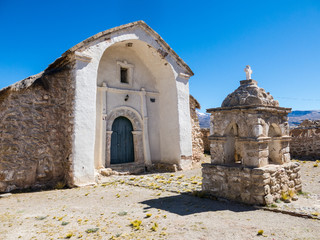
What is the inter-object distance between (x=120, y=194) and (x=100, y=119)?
342 centimetres

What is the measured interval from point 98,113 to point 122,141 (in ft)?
4.89

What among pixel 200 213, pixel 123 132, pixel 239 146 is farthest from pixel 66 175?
pixel 239 146

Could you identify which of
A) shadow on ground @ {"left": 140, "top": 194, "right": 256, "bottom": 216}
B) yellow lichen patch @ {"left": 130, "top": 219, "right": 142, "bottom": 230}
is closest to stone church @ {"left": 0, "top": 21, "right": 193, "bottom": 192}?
shadow on ground @ {"left": 140, "top": 194, "right": 256, "bottom": 216}

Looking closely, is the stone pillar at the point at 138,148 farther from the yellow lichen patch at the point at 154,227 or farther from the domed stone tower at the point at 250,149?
the yellow lichen patch at the point at 154,227

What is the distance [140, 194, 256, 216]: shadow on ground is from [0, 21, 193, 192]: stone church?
3.01 meters

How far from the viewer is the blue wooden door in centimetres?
876

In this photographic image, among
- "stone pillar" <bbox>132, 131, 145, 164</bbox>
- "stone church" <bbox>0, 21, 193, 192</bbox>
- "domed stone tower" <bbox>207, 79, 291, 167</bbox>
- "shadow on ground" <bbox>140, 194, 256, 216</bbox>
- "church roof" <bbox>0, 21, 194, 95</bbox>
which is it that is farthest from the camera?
"stone pillar" <bbox>132, 131, 145, 164</bbox>

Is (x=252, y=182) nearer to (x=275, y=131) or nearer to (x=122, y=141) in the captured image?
(x=275, y=131)

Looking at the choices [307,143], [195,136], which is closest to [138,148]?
[195,136]

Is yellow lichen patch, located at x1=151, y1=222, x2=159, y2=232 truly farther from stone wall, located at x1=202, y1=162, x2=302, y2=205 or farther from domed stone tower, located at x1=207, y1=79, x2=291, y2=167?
domed stone tower, located at x1=207, y1=79, x2=291, y2=167

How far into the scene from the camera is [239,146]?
5402 mm

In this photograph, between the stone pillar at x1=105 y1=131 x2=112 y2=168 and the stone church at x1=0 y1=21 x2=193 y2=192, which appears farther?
the stone pillar at x1=105 y1=131 x2=112 y2=168

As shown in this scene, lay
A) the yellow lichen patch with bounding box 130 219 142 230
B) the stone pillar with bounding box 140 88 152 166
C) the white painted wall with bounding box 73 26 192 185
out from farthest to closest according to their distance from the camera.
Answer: the stone pillar with bounding box 140 88 152 166
the white painted wall with bounding box 73 26 192 185
the yellow lichen patch with bounding box 130 219 142 230

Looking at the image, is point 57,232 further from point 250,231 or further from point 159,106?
point 159,106
